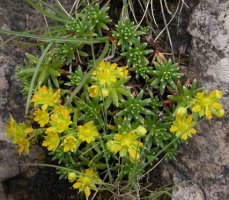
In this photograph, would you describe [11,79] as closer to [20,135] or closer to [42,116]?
[20,135]

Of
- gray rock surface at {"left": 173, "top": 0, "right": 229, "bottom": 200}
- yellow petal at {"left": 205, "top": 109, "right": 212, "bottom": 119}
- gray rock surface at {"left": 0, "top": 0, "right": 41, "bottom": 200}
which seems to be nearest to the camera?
yellow petal at {"left": 205, "top": 109, "right": 212, "bottom": 119}

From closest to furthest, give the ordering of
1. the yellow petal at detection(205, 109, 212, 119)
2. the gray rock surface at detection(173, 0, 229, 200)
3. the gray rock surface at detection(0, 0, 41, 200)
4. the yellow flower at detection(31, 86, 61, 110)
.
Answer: the yellow petal at detection(205, 109, 212, 119) < the yellow flower at detection(31, 86, 61, 110) < the gray rock surface at detection(173, 0, 229, 200) < the gray rock surface at detection(0, 0, 41, 200)

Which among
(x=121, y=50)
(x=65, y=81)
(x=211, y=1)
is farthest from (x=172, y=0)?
(x=65, y=81)

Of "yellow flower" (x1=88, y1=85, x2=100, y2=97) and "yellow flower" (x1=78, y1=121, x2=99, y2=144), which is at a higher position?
"yellow flower" (x1=88, y1=85, x2=100, y2=97)

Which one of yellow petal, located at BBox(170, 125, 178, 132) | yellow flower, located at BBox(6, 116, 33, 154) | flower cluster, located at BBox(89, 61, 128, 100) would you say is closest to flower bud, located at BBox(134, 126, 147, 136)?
yellow petal, located at BBox(170, 125, 178, 132)

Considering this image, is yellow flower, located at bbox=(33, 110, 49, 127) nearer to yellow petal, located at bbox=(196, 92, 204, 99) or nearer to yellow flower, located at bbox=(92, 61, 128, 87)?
yellow flower, located at bbox=(92, 61, 128, 87)

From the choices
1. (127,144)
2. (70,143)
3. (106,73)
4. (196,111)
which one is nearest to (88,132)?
(70,143)
